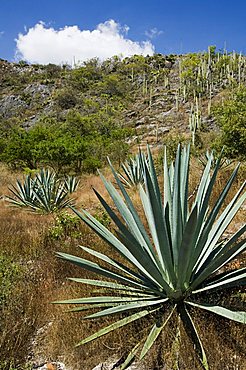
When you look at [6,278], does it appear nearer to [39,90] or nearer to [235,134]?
[235,134]

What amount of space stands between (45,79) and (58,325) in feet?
215

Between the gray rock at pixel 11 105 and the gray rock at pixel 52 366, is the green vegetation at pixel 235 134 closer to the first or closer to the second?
the gray rock at pixel 52 366

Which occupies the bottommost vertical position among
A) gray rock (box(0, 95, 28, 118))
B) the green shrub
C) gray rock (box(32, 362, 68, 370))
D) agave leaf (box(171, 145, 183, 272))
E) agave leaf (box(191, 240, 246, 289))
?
gray rock (box(32, 362, 68, 370))

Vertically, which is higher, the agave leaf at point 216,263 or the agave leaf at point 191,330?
the agave leaf at point 216,263

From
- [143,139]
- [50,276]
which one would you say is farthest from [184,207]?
[143,139]

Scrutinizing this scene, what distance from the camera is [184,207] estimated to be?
2572 millimetres

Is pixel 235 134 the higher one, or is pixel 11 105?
pixel 11 105

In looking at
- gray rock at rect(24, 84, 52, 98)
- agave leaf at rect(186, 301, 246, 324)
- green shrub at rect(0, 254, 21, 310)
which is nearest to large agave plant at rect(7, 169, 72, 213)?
green shrub at rect(0, 254, 21, 310)

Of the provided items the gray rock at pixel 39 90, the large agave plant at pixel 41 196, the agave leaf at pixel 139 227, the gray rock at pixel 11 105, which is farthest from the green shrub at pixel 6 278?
the gray rock at pixel 39 90

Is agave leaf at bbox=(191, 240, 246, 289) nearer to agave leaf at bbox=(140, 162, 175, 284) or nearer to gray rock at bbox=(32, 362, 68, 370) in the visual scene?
agave leaf at bbox=(140, 162, 175, 284)

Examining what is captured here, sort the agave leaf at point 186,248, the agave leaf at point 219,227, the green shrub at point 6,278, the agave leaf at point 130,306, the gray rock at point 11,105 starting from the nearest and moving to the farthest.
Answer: the agave leaf at point 186,248, the agave leaf at point 130,306, the agave leaf at point 219,227, the green shrub at point 6,278, the gray rock at point 11,105

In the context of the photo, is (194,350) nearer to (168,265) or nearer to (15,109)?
(168,265)

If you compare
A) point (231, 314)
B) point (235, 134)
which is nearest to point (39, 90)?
point (235, 134)

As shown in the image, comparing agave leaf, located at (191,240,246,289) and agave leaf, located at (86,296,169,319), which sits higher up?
agave leaf, located at (191,240,246,289)
